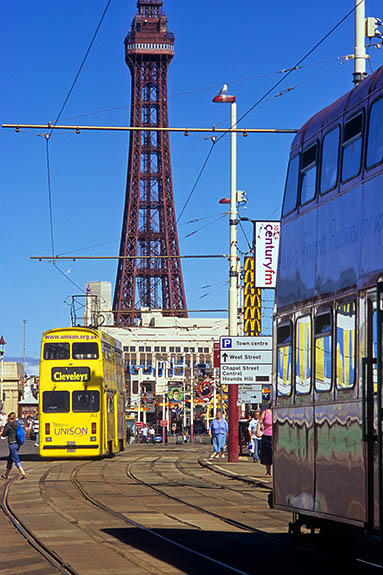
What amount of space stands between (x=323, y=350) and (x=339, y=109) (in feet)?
7.41

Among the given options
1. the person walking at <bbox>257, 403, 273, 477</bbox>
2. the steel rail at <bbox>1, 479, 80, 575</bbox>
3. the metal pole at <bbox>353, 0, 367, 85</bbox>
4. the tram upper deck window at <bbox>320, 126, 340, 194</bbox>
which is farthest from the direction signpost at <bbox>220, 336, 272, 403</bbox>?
the tram upper deck window at <bbox>320, 126, 340, 194</bbox>

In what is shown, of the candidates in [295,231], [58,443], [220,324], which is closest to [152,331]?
[220,324]

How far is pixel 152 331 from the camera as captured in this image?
162750 mm

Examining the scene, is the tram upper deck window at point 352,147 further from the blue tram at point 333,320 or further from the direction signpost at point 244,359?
the direction signpost at point 244,359

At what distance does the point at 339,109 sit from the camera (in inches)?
455

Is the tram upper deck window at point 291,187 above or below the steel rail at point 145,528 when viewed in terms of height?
above

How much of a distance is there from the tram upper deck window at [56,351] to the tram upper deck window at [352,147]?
2617 centimetres

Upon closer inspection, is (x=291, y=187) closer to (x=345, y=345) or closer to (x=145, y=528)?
(x=345, y=345)

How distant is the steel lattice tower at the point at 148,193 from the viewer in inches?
4783

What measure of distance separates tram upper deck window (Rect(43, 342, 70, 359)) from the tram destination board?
746 centimetres

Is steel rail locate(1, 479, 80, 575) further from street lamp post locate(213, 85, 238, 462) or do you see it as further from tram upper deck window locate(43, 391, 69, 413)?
tram upper deck window locate(43, 391, 69, 413)

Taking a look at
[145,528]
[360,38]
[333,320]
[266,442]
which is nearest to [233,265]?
[266,442]

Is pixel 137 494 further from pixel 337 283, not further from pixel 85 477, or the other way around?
pixel 337 283

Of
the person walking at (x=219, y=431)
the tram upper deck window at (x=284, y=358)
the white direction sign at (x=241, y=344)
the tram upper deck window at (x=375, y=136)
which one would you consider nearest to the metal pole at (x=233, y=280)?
the person walking at (x=219, y=431)
